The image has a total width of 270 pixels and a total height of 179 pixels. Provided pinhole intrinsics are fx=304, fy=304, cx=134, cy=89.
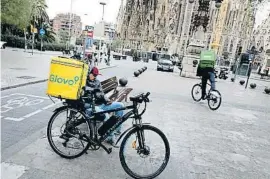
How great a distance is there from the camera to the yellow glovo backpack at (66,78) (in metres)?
4.68

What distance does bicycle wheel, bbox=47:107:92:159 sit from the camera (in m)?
4.71

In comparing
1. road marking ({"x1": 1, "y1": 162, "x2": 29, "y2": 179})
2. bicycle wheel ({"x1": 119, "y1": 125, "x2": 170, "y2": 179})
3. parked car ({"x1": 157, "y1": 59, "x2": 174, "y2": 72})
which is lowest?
parked car ({"x1": 157, "y1": 59, "x2": 174, "y2": 72})

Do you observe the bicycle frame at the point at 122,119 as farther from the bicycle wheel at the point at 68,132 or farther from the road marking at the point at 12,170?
the road marking at the point at 12,170

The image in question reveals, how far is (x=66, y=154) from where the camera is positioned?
4836mm

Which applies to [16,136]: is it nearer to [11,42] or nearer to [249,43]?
[11,42]

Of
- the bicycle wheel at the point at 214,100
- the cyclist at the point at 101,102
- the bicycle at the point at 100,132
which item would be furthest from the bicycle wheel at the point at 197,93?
the bicycle at the point at 100,132

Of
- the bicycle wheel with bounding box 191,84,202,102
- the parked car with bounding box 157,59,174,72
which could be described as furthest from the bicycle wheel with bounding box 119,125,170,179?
the parked car with bounding box 157,59,174,72

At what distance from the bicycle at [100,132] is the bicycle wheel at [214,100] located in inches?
251

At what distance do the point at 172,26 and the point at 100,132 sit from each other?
82171 millimetres

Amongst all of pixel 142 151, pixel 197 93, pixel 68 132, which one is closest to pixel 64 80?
pixel 68 132

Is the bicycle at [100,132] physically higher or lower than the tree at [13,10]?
lower

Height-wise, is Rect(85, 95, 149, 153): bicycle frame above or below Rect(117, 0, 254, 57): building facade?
below

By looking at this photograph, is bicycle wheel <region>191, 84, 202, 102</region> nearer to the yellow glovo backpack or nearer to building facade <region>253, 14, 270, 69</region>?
the yellow glovo backpack

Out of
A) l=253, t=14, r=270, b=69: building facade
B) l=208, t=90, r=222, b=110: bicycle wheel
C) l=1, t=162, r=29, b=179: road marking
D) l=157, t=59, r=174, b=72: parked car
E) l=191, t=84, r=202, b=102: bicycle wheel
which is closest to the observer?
l=1, t=162, r=29, b=179: road marking
